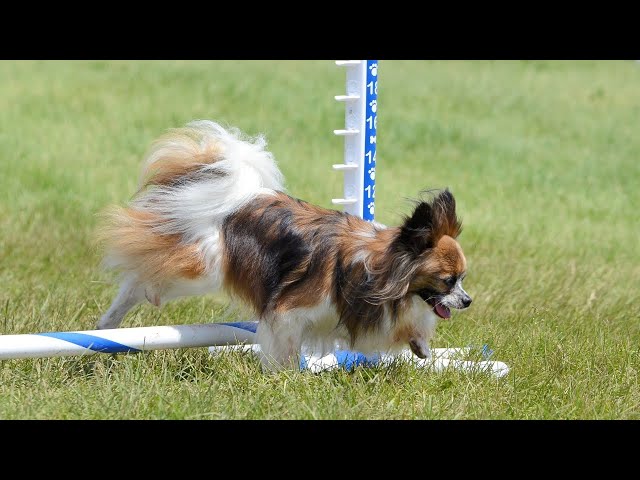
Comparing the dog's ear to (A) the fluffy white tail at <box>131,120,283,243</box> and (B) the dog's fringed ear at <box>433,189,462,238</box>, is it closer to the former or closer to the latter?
(B) the dog's fringed ear at <box>433,189,462,238</box>

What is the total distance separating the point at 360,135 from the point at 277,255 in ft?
4.08

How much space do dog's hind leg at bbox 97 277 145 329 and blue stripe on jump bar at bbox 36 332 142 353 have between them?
767 mm

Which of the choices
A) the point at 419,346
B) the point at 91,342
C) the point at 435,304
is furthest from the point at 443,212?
the point at 91,342

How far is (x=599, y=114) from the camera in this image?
16.2 m

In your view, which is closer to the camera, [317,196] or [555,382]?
[555,382]

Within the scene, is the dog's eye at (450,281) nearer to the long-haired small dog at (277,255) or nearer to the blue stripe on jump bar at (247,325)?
the long-haired small dog at (277,255)

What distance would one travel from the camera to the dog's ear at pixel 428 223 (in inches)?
220

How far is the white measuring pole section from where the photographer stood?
6.73 meters

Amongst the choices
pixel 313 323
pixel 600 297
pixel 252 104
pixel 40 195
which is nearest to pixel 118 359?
pixel 313 323

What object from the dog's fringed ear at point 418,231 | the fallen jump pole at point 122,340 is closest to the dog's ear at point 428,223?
the dog's fringed ear at point 418,231

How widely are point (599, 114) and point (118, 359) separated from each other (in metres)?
11.9

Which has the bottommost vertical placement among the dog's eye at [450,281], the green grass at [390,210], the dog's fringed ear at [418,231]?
the green grass at [390,210]

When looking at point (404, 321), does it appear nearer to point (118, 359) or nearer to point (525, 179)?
point (118, 359)

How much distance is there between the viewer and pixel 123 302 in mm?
6484
